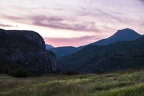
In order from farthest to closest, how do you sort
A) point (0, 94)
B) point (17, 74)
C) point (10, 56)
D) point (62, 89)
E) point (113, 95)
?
1. point (10, 56)
2. point (17, 74)
3. point (0, 94)
4. point (62, 89)
5. point (113, 95)

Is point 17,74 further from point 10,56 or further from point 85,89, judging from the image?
point 10,56

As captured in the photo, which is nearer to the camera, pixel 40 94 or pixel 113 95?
pixel 113 95

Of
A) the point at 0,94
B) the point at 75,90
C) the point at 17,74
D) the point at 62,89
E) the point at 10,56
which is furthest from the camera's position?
the point at 10,56

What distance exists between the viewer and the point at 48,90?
19688 mm

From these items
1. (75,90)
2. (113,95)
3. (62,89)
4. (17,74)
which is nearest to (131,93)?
(113,95)

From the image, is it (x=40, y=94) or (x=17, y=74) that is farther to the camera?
(x=17, y=74)

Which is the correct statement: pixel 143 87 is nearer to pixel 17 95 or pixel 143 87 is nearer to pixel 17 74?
pixel 17 95

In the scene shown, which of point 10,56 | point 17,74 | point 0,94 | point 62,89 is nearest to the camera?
point 62,89

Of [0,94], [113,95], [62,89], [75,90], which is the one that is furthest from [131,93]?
[0,94]

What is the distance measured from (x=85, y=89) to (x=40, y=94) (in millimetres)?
3037

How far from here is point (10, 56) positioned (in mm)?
196875

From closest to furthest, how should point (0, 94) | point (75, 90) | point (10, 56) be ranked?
point (75, 90), point (0, 94), point (10, 56)

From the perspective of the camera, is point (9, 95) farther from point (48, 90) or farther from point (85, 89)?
point (85, 89)

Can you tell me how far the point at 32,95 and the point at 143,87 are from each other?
304 inches
